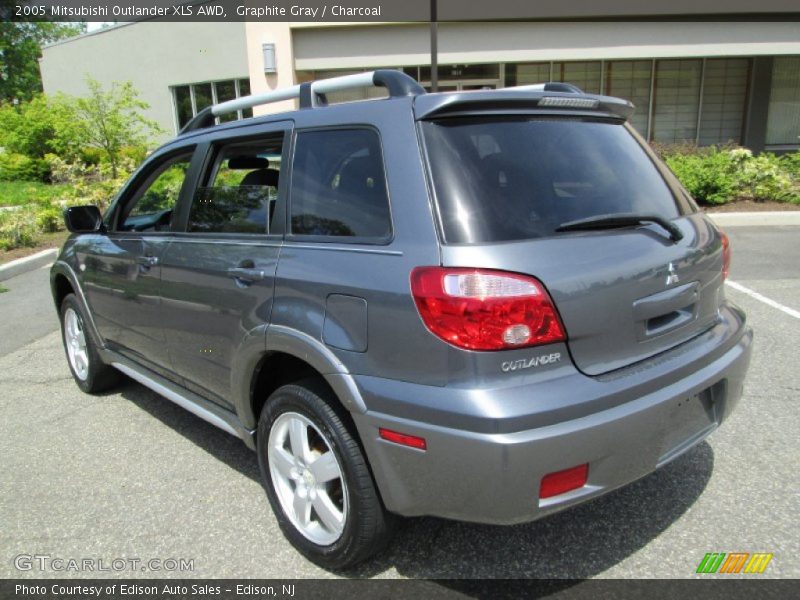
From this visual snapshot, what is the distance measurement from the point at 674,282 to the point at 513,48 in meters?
13.2

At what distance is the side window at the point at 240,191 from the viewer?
9.56ft

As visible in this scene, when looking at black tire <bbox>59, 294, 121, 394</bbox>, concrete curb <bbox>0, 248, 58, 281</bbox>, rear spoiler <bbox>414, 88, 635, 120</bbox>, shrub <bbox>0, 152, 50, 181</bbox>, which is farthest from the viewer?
shrub <bbox>0, 152, 50, 181</bbox>

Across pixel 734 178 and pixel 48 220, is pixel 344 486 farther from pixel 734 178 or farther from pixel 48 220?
pixel 734 178

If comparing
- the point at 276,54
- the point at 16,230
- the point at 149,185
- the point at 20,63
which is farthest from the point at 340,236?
the point at 20,63

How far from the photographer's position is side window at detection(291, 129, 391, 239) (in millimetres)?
2346

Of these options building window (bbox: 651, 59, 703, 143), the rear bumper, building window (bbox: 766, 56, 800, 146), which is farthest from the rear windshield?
building window (bbox: 766, 56, 800, 146)

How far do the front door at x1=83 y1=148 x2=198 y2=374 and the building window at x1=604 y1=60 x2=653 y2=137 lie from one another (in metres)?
14.8

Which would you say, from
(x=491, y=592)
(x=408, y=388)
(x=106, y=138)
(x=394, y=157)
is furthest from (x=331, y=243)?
(x=106, y=138)

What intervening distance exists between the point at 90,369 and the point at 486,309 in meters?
3.61

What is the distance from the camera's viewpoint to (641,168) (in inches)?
109

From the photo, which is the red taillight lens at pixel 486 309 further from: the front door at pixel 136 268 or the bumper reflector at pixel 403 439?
the front door at pixel 136 268

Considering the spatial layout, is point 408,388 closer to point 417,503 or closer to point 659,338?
point 417,503

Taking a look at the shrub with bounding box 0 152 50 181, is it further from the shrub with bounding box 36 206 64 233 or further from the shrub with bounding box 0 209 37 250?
the shrub with bounding box 0 209 37 250

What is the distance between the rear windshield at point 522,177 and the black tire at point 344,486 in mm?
833
